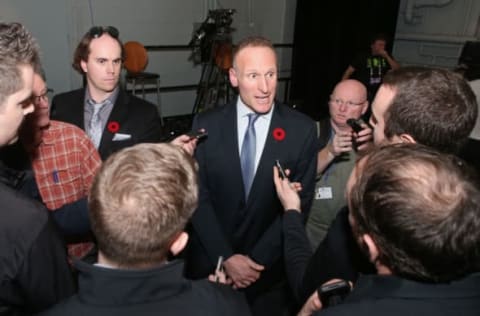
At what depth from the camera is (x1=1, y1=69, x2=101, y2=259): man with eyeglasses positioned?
135cm

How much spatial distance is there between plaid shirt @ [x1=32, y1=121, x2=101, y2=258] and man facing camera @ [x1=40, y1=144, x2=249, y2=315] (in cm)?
75

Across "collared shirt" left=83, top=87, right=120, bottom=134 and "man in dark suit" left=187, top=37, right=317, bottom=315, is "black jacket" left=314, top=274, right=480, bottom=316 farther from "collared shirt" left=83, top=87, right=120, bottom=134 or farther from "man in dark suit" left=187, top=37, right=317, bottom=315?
"collared shirt" left=83, top=87, right=120, bottom=134

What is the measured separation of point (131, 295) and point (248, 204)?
3.14 feet

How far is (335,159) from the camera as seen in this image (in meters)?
1.80

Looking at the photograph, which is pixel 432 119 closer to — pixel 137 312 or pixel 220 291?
pixel 220 291

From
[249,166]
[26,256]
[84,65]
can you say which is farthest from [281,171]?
[84,65]

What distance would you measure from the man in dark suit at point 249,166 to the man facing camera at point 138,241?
83 cm

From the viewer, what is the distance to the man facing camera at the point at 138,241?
0.73 metres

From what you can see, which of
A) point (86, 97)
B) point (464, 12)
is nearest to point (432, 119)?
point (86, 97)

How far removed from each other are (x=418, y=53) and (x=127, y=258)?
6.33m

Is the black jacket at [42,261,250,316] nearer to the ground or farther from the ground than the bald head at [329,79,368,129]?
nearer to the ground

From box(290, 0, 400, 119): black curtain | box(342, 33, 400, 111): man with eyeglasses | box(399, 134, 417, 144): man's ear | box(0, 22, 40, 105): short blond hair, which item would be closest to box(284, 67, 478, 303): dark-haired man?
box(399, 134, 417, 144): man's ear

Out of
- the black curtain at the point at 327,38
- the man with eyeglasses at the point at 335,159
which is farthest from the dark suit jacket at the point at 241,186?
the black curtain at the point at 327,38

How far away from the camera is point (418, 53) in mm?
5965
